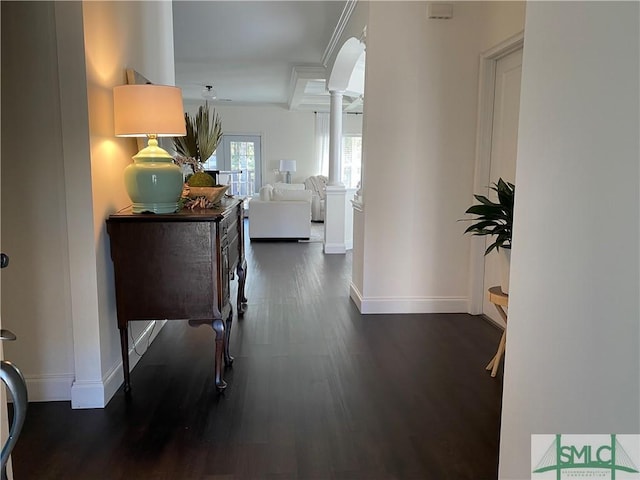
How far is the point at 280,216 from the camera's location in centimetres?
766

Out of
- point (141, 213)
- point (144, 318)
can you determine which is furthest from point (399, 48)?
point (144, 318)

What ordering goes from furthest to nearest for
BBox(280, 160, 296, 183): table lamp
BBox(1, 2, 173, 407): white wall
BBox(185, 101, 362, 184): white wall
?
BBox(185, 101, 362, 184): white wall → BBox(280, 160, 296, 183): table lamp → BBox(1, 2, 173, 407): white wall

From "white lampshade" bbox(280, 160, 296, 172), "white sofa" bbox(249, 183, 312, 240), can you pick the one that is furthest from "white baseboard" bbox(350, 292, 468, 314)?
"white lampshade" bbox(280, 160, 296, 172)

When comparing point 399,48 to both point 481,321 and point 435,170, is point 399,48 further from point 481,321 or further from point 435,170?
point 481,321

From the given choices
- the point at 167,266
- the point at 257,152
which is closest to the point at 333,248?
the point at 167,266

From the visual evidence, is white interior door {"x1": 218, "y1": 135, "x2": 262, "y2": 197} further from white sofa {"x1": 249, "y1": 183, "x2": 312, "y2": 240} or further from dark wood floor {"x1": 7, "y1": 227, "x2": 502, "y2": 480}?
dark wood floor {"x1": 7, "y1": 227, "x2": 502, "y2": 480}

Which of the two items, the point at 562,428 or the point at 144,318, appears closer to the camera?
the point at 562,428

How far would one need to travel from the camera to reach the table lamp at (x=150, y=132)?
89.8 inches

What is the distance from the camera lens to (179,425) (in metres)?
2.18

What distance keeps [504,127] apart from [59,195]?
9.66 feet

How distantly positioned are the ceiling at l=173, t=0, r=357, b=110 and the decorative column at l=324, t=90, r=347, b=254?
30.0 inches

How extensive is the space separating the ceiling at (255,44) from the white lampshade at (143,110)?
265cm

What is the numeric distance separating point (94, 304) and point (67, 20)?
4.20 ft

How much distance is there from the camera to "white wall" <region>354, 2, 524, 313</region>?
368cm
